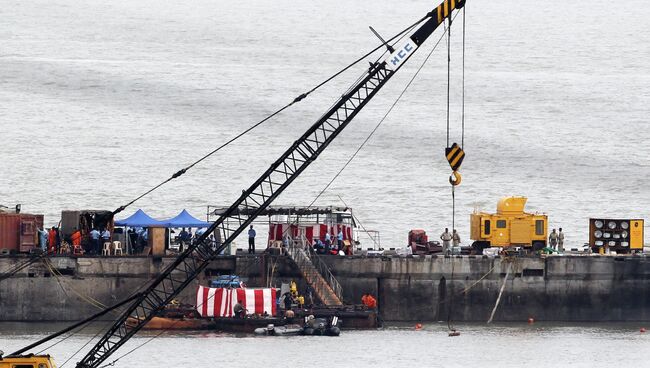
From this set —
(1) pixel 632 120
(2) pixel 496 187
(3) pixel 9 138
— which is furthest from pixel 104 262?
(1) pixel 632 120

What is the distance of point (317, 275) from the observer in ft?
304

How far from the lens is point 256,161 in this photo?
144125mm

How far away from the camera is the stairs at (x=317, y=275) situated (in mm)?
91938

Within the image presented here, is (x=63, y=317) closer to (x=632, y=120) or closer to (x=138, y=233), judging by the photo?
(x=138, y=233)

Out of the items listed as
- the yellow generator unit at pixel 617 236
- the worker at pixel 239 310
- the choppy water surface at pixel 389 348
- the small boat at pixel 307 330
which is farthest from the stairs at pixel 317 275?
the yellow generator unit at pixel 617 236

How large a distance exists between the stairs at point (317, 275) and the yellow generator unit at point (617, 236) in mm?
13104

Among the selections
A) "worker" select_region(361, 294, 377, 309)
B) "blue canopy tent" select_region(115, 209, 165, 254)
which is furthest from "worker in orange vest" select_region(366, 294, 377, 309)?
"blue canopy tent" select_region(115, 209, 165, 254)

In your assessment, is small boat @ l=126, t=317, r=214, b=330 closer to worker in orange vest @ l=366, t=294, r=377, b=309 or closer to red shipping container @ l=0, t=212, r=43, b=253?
worker in orange vest @ l=366, t=294, r=377, b=309

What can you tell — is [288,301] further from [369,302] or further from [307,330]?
[369,302]

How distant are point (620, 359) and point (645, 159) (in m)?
70.5

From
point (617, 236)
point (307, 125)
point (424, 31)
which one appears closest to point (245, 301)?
point (617, 236)

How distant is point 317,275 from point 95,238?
10.4 meters

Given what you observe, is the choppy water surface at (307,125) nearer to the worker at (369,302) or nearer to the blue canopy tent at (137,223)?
the blue canopy tent at (137,223)

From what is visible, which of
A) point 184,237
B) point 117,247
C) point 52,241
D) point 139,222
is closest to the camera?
point 52,241
